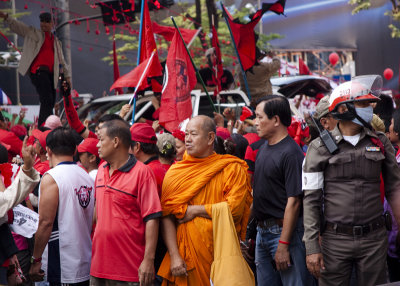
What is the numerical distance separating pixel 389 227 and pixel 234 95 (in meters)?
6.27

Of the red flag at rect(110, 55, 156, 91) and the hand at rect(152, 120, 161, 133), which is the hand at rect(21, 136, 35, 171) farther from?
the hand at rect(152, 120, 161, 133)

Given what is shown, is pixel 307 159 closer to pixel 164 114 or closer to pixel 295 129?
pixel 295 129

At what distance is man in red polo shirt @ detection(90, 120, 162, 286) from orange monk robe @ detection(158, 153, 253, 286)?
0.18m

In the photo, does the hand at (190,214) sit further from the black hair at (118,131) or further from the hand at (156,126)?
the hand at (156,126)

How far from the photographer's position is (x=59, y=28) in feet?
42.0

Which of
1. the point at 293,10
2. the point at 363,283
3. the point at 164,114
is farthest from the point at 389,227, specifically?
the point at 293,10

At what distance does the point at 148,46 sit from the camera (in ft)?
23.7

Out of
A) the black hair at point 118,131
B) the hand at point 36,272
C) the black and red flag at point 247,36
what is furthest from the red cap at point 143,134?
the black and red flag at point 247,36

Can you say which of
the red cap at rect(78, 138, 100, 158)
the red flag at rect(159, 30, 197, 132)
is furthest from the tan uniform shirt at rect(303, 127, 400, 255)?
the red flag at rect(159, 30, 197, 132)

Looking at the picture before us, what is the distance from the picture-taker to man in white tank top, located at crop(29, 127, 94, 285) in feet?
15.0

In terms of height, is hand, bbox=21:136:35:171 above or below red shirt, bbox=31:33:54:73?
below

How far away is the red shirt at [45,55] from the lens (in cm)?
923

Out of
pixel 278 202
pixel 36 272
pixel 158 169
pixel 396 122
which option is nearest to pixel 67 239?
pixel 36 272

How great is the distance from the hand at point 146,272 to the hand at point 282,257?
3.23 feet
